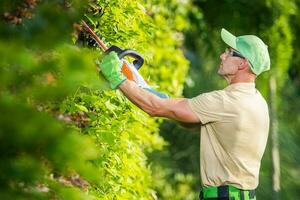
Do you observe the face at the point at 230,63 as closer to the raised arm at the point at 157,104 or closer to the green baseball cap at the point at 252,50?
the green baseball cap at the point at 252,50

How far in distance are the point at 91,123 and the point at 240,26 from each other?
4786 millimetres

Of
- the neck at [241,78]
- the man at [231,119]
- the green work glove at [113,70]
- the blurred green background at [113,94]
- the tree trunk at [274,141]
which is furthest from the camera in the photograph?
the tree trunk at [274,141]

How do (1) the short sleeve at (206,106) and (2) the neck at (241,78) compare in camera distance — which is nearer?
(1) the short sleeve at (206,106)

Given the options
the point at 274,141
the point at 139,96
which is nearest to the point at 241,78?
the point at 139,96

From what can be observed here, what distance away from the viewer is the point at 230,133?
5000mm

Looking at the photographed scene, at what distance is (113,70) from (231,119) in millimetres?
746

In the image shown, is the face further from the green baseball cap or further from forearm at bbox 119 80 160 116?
forearm at bbox 119 80 160 116

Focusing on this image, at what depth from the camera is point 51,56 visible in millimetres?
2570

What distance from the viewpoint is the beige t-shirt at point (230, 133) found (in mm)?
4961

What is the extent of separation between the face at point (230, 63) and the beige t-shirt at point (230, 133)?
0.10 meters

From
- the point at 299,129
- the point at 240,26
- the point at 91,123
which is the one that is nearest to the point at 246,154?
the point at 91,123

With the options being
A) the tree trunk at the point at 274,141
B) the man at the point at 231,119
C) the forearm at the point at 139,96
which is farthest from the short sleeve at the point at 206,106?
the tree trunk at the point at 274,141

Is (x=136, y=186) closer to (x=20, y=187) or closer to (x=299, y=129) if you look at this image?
(x=20, y=187)

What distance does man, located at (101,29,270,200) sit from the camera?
16.2 ft
